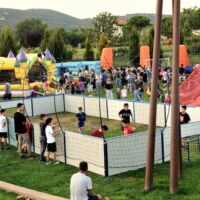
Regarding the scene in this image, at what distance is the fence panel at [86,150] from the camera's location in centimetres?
1302

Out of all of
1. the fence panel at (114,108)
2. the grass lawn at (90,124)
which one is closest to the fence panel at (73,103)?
the grass lawn at (90,124)

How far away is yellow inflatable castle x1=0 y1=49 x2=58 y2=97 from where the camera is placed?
32.7 m

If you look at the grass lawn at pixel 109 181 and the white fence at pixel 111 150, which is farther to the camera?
the white fence at pixel 111 150

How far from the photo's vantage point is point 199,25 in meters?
88.9

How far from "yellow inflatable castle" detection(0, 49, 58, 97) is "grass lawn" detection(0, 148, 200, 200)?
17.5 meters

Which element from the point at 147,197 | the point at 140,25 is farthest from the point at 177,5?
the point at 140,25

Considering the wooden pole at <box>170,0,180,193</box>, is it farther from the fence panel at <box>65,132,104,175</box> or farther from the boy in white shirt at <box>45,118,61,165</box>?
the boy in white shirt at <box>45,118,61,165</box>

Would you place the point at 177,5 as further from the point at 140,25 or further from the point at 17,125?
the point at 140,25

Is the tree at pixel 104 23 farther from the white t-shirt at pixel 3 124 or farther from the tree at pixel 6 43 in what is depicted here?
the white t-shirt at pixel 3 124

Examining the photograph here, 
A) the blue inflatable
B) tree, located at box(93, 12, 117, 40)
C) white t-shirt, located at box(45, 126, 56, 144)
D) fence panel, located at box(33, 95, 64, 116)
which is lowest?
fence panel, located at box(33, 95, 64, 116)

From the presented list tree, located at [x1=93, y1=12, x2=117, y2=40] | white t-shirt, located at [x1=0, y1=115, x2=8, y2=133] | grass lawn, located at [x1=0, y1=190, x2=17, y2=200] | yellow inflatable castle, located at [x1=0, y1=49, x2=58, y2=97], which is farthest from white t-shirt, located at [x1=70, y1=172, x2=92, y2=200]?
tree, located at [x1=93, y1=12, x2=117, y2=40]

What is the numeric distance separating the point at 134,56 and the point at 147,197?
40.1m

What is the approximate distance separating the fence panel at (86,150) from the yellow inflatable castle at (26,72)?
17.5 m

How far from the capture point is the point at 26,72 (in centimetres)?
3306
